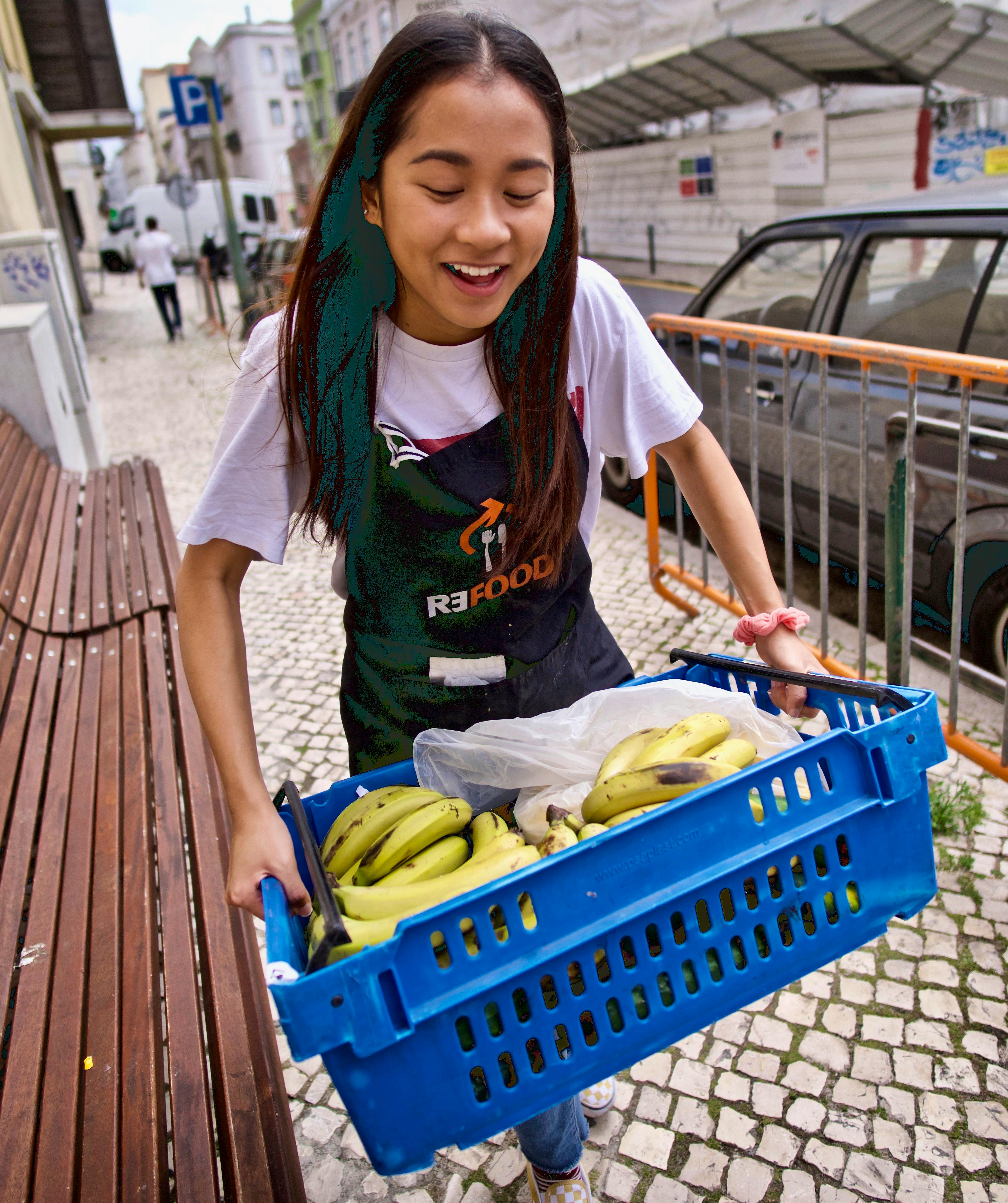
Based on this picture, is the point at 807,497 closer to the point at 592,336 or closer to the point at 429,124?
the point at 592,336

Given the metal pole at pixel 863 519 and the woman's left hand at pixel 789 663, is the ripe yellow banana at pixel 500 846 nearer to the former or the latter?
the woman's left hand at pixel 789 663

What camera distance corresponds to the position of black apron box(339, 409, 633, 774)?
1612mm

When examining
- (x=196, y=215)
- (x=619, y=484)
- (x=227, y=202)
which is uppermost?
(x=196, y=215)

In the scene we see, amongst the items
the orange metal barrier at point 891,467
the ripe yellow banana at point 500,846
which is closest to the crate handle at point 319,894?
the ripe yellow banana at point 500,846

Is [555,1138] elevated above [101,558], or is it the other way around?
[101,558]

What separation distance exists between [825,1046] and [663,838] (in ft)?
5.33

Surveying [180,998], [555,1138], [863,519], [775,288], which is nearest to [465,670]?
[555,1138]

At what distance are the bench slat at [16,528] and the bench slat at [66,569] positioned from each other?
17cm

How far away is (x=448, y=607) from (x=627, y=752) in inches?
15.9

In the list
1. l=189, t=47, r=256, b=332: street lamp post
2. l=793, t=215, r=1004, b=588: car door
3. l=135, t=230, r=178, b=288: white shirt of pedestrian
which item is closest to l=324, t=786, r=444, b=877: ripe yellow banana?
l=793, t=215, r=1004, b=588: car door

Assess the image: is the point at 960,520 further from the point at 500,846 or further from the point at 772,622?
the point at 500,846

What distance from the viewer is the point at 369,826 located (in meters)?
1.47

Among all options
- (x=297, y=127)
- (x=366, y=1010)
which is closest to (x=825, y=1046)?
(x=366, y=1010)

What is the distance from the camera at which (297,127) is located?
58.3 meters
